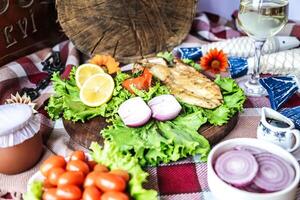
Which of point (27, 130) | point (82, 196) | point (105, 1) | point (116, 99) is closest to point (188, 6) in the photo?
point (105, 1)

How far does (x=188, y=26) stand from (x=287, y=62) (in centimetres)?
33

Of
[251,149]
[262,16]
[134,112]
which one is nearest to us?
[251,149]

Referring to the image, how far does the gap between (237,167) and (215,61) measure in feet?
1.76

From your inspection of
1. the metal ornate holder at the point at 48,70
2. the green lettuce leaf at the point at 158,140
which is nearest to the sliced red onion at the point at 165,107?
the green lettuce leaf at the point at 158,140

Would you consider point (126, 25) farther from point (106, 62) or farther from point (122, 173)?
point (122, 173)

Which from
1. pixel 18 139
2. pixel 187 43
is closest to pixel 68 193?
pixel 18 139

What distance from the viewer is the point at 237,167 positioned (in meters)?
0.61

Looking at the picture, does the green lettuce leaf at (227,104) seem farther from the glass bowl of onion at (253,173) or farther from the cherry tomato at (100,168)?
the cherry tomato at (100,168)

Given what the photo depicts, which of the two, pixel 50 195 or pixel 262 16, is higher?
pixel 262 16

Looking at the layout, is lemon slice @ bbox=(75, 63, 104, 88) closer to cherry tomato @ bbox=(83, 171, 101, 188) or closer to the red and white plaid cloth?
the red and white plaid cloth

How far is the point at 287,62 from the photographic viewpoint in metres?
1.06

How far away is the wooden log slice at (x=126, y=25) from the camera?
3.82ft

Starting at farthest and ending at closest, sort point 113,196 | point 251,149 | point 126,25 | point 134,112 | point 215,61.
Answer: point 126,25
point 215,61
point 134,112
point 251,149
point 113,196

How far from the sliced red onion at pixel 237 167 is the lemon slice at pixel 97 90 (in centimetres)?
30
